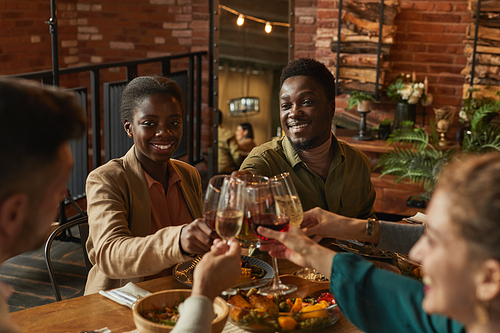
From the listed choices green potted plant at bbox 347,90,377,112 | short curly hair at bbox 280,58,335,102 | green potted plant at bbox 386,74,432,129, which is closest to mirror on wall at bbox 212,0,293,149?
green potted plant at bbox 347,90,377,112

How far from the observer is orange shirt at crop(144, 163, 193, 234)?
5.43 ft

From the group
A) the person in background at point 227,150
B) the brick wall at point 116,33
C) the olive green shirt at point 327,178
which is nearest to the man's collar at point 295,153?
the olive green shirt at point 327,178

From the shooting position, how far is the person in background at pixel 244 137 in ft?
15.8

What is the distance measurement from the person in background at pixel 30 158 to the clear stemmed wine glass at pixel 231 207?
374mm

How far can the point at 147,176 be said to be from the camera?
1669mm

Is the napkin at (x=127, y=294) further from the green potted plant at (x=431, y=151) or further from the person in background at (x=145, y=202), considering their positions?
the green potted plant at (x=431, y=151)

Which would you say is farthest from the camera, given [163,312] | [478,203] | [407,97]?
[407,97]

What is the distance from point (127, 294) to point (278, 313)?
41cm

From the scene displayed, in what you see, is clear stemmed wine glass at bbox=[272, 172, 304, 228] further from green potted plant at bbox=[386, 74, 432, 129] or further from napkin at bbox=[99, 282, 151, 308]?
green potted plant at bbox=[386, 74, 432, 129]

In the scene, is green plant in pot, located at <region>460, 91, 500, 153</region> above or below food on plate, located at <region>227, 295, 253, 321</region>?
above

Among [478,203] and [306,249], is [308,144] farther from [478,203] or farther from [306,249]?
[478,203]

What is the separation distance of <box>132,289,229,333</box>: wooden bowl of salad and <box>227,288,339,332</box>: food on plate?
0.31ft

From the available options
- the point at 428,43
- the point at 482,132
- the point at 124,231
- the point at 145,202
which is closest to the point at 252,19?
the point at 428,43

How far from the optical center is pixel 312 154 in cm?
202
